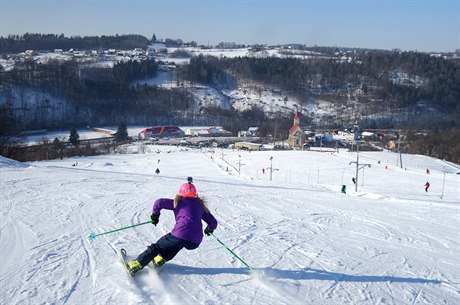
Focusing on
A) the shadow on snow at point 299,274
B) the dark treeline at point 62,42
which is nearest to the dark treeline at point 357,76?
the dark treeline at point 62,42

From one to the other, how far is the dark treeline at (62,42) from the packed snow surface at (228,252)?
478 feet

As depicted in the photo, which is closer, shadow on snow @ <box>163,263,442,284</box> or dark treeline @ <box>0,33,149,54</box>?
shadow on snow @ <box>163,263,442,284</box>

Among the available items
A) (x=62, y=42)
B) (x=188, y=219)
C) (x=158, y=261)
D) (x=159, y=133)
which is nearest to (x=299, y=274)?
(x=188, y=219)

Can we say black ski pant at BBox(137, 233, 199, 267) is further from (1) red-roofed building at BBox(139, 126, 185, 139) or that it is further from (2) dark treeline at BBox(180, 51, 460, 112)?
(2) dark treeline at BBox(180, 51, 460, 112)

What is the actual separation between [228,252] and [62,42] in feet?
558

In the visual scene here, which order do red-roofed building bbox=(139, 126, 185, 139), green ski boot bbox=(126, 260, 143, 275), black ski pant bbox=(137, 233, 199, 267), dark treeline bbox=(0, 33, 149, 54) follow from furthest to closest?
dark treeline bbox=(0, 33, 149, 54) → red-roofed building bbox=(139, 126, 185, 139) → black ski pant bbox=(137, 233, 199, 267) → green ski boot bbox=(126, 260, 143, 275)

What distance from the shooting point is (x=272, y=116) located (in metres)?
104

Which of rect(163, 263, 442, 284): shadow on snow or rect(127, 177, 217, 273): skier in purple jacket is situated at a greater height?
rect(127, 177, 217, 273): skier in purple jacket

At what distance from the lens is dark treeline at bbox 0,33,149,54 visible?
461 feet

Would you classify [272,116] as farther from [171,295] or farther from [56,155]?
[171,295]

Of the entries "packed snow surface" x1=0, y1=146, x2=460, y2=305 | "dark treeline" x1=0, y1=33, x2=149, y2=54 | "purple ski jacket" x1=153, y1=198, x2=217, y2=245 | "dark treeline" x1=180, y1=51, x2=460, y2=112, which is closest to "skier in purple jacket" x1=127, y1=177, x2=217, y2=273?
"purple ski jacket" x1=153, y1=198, x2=217, y2=245

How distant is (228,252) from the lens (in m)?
5.72

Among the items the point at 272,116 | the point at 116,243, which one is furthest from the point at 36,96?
the point at 116,243

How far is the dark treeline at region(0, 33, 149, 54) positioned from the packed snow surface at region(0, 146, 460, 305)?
5736 inches
